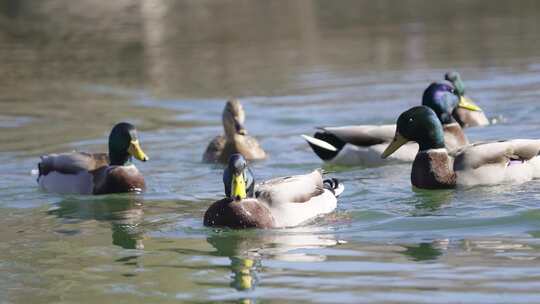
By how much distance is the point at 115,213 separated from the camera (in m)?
11.9

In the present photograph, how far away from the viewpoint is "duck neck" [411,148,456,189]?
39.0ft

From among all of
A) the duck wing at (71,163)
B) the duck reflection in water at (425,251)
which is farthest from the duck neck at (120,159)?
the duck reflection in water at (425,251)

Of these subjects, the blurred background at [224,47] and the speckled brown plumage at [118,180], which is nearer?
the speckled brown plumage at [118,180]

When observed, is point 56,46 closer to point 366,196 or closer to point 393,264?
point 366,196

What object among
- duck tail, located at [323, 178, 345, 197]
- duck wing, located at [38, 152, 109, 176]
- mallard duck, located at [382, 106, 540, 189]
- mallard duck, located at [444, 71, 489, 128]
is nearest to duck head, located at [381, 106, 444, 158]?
mallard duck, located at [382, 106, 540, 189]

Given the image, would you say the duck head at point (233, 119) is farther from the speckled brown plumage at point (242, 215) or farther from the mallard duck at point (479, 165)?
the speckled brown plumage at point (242, 215)

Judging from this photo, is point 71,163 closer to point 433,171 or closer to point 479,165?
point 433,171

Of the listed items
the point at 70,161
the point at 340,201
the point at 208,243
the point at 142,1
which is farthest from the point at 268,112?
the point at 142,1

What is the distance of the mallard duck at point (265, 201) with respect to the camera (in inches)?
399

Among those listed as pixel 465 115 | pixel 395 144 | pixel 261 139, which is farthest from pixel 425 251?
pixel 465 115

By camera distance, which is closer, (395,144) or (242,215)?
(242,215)

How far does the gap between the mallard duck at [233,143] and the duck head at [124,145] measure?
163cm

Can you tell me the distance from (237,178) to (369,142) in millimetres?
4141

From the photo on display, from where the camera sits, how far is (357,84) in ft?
65.8
